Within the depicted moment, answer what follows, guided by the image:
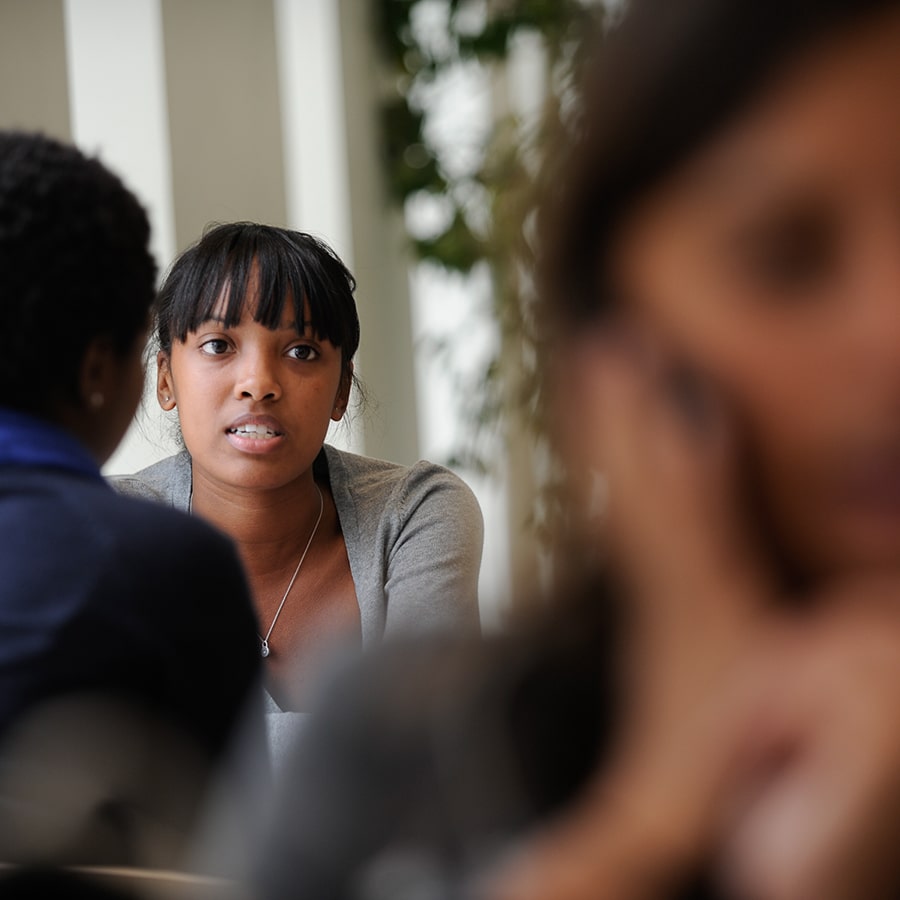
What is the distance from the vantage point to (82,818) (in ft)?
2.11

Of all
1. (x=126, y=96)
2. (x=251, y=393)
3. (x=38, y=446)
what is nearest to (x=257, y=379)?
(x=251, y=393)

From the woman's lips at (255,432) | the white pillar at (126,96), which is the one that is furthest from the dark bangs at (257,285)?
the white pillar at (126,96)

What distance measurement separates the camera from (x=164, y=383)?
147cm

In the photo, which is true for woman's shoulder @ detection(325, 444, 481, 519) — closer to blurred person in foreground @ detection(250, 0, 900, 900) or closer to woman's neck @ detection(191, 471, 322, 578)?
woman's neck @ detection(191, 471, 322, 578)

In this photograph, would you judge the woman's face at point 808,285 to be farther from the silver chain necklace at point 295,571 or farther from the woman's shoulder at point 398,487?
the woman's shoulder at point 398,487

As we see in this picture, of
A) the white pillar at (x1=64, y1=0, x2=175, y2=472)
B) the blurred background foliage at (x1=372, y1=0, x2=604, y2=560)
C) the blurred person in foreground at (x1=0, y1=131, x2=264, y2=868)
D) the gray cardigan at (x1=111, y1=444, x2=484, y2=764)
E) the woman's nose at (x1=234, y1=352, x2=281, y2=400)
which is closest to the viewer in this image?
the blurred person in foreground at (x1=0, y1=131, x2=264, y2=868)

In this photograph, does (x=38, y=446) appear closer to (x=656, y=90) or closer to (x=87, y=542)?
(x=87, y=542)

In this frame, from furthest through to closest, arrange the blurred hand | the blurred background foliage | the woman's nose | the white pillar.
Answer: the blurred background foliage < the white pillar < the woman's nose < the blurred hand

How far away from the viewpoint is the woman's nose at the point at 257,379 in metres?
1.37

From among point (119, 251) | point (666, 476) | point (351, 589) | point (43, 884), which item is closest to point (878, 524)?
point (666, 476)

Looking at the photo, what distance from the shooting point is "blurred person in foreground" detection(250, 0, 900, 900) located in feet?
0.71

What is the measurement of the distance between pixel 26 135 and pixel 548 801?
0.68 m

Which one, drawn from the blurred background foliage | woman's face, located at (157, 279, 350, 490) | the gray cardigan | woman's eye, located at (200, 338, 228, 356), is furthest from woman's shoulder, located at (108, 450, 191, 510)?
the blurred background foliage

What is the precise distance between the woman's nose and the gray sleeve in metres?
0.27
